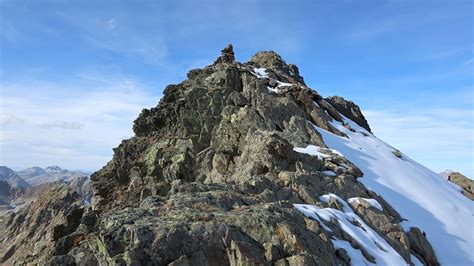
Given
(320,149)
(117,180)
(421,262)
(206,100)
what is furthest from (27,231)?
(421,262)

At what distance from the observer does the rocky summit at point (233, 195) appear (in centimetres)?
1306

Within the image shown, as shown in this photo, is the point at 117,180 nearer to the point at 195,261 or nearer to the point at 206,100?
the point at 206,100

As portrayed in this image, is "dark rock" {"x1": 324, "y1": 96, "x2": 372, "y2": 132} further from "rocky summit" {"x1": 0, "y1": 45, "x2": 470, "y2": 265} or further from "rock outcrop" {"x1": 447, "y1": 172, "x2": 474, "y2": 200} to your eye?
"rock outcrop" {"x1": 447, "y1": 172, "x2": 474, "y2": 200}

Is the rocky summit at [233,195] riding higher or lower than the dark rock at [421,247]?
higher

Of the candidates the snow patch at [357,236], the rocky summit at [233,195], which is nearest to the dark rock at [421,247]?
the rocky summit at [233,195]

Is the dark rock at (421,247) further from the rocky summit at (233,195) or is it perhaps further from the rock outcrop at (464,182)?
the rock outcrop at (464,182)

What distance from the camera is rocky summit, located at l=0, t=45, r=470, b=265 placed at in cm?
1306

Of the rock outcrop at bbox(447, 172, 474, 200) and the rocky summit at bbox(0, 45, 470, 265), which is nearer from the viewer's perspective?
the rocky summit at bbox(0, 45, 470, 265)

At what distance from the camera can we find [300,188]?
21.9m

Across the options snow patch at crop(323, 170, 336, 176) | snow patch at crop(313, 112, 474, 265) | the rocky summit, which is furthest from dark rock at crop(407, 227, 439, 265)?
snow patch at crop(323, 170, 336, 176)

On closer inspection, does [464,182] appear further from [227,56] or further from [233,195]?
[233,195]

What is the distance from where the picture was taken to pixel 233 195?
17.7 m

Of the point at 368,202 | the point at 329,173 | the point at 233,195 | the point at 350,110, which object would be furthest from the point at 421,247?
the point at 350,110

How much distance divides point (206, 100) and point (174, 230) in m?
24.8
